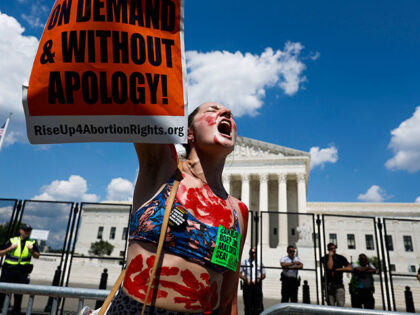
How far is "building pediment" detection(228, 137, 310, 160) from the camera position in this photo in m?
48.1

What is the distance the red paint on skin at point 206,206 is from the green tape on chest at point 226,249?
0.13 feet

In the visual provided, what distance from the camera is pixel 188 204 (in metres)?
1.28

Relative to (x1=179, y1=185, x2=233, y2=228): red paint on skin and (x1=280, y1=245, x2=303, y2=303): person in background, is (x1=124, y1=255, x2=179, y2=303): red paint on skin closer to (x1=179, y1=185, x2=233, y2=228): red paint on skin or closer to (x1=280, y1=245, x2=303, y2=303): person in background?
(x1=179, y1=185, x2=233, y2=228): red paint on skin

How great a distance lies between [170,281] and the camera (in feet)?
3.68

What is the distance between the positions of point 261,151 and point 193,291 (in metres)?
49.7

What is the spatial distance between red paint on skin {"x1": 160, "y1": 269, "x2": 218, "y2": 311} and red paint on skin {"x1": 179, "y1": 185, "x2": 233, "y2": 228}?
9.2 inches

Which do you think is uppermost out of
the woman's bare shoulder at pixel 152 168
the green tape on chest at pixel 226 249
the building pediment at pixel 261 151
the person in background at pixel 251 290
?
the building pediment at pixel 261 151

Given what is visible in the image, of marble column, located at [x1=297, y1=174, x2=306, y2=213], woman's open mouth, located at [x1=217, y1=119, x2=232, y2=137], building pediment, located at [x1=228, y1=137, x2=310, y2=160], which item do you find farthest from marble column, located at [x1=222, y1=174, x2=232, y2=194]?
Result: woman's open mouth, located at [x1=217, y1=119, x2=232, y2=137]

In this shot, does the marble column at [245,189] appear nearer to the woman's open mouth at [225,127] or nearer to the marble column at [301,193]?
the marble column at [301,193]

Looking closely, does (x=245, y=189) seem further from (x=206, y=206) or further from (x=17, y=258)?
(x=206, y=206)

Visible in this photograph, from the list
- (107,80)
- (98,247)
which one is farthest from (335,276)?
(107,80)

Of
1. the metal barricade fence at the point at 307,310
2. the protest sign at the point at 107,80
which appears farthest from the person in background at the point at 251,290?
the protest sign at the point at 107,80

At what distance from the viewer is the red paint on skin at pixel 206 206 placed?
1.27 meters

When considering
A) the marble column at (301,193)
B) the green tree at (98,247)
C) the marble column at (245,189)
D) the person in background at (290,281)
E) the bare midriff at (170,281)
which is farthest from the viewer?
the marble column at (245,189)
